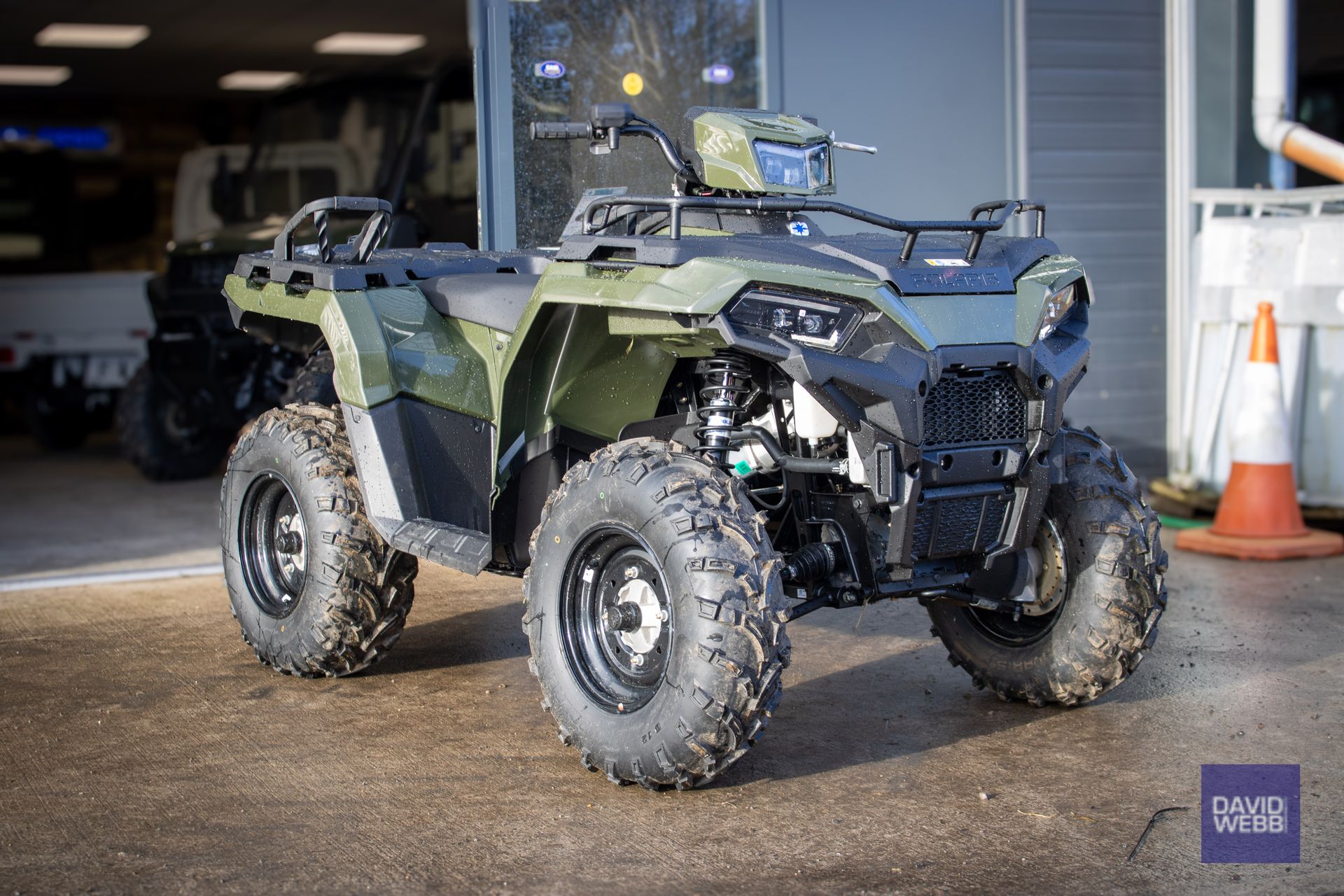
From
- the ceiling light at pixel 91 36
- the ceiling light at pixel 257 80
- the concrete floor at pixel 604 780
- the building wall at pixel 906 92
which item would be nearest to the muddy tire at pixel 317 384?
the concrete floor at pixel 604 780

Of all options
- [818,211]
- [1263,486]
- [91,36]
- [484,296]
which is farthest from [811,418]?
[91,36]

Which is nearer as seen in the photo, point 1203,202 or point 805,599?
point 805,599

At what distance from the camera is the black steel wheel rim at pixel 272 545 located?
5.40m

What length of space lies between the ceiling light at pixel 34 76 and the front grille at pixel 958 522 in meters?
18.2

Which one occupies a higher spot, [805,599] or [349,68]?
[349,68]

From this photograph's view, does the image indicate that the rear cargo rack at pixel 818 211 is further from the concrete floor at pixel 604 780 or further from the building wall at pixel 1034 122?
the building wall at pixel 1034 122

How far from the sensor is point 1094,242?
29.8ft

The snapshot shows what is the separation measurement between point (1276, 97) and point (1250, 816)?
5685mm

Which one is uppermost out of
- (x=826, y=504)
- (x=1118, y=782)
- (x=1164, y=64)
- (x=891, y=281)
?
(x=1164, y=64)

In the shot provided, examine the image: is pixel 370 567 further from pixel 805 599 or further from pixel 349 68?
pixel 349 68

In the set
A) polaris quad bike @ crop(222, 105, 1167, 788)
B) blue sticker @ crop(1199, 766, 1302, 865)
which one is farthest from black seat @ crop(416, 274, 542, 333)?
blue sticker @ crop(1199, 766, 1302, 865)

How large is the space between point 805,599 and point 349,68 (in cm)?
844

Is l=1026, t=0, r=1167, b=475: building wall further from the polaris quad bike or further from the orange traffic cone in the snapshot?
the polaris quad bike

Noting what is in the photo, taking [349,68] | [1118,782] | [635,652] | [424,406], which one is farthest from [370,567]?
[349,68]
